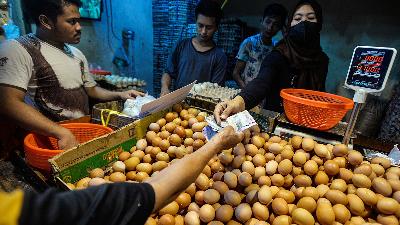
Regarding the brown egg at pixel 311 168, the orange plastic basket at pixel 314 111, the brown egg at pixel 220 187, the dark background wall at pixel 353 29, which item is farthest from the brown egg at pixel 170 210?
the dark background wall at pixel 353 29

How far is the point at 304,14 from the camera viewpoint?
235cm

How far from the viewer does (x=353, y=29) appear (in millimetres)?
4738

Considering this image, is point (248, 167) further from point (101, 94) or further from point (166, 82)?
point (166, 82)

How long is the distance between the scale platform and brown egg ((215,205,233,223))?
29.9 inches

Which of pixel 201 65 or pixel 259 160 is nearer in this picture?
pixel 259 160

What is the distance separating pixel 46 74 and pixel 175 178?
1828 millimetres

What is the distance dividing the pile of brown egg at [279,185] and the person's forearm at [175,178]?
467mm

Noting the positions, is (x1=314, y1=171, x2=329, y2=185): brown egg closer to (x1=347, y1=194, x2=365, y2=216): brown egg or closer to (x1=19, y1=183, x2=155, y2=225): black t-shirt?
(x1=347, y1=194, x2=365, y2=216): brown egg

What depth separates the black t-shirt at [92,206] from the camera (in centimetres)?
66

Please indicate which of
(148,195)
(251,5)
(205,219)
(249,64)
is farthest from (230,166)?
(251,5)

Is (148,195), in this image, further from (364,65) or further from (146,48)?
(146,48)

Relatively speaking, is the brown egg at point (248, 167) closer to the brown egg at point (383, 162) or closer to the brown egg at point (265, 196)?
the brown egg at point (265, 196)

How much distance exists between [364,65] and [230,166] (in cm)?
99

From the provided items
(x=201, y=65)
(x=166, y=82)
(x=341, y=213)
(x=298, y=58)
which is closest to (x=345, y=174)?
(x=341, y=213)
